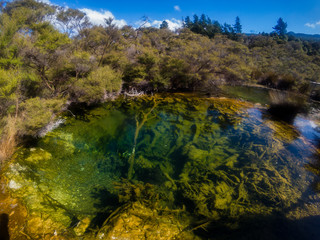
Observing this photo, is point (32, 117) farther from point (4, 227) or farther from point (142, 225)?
point (142, 225)

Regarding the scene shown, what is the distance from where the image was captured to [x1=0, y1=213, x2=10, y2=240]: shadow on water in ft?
8.54

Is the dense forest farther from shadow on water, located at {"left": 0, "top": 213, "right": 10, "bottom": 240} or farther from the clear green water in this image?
shadow on water, located at {"left": 0, "top": 213, "right": 10, "bottom": 240}

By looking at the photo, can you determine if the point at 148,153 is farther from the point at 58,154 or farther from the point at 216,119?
the point at 216,119

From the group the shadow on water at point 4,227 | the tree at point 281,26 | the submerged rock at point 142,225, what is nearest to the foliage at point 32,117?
the shadow on water at point 4,227

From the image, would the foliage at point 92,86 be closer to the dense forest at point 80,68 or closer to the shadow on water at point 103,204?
the dense forest at point 80,68

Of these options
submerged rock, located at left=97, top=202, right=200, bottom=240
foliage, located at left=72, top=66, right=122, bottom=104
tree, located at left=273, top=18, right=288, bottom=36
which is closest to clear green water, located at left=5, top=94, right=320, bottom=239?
submerged rock, located at left=97, top=202, right=200, bottom=240

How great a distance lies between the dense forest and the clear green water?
131 centimetres

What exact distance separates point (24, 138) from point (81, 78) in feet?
Result: 15.6

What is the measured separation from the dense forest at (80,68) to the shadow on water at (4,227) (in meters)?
2.39

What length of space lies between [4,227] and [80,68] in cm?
782

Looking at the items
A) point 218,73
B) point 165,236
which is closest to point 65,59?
point 165,236

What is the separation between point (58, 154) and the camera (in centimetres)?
527

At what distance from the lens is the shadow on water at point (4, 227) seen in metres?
2.60

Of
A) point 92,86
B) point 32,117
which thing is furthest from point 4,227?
point 92,86
